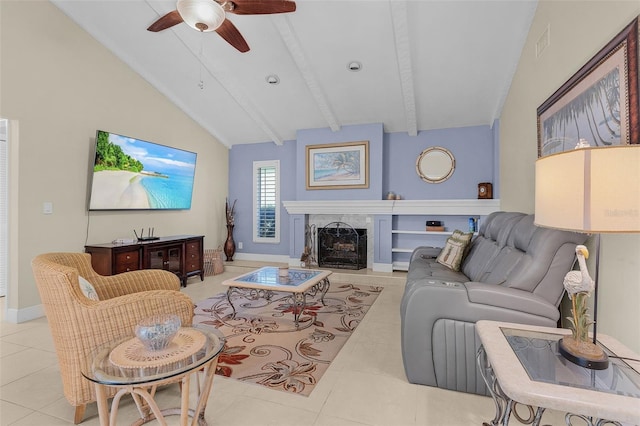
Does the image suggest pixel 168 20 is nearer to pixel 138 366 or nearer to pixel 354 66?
pixel 354 66

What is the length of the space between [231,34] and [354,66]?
1.88 m

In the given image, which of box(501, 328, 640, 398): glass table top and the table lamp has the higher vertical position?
the table lamp

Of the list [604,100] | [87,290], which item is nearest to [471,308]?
[604,100]

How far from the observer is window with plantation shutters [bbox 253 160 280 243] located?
6.73 m

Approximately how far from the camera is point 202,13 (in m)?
2.29

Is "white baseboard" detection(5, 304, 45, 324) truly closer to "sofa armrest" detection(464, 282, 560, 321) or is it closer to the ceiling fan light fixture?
the ceiling fan light fixture

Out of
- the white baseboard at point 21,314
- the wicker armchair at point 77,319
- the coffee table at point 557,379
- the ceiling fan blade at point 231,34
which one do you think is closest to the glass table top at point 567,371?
the coffee table at point 557,379

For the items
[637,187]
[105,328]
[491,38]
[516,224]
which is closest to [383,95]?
[491,38]

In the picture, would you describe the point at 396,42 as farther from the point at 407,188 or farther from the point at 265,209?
the point at 265,209

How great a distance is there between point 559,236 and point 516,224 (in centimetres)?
75

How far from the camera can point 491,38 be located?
3.62 meters

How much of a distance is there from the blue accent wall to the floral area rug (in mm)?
1966

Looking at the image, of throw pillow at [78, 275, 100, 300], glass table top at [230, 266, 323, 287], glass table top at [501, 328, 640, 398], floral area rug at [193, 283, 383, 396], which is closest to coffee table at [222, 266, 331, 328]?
glass table top at [230, 266, 323, 287]

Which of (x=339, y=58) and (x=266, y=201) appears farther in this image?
(x=266, y=201)
